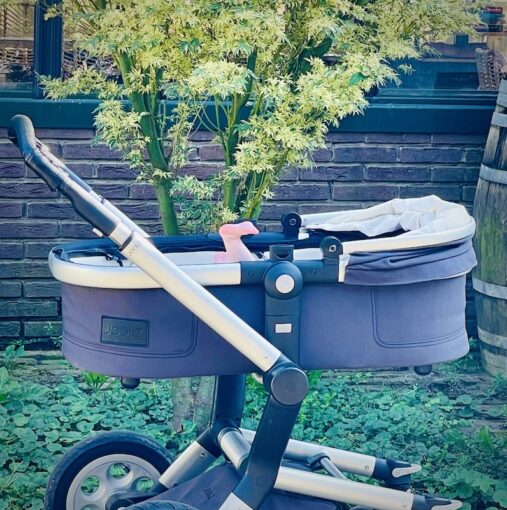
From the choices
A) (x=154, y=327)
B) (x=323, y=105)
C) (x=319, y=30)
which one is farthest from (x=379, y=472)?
(x=319, y=30)

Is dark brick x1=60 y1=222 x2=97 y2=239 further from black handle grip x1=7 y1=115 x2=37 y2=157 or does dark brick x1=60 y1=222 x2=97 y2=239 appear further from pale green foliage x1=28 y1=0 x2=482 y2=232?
black handle grip x1=7 y1=115 x2=37 y2=157

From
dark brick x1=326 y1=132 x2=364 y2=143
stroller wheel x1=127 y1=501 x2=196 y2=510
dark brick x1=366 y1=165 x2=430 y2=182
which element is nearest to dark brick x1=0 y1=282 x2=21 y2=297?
dark brick x1=326 y1=132 x2=364 y2=143

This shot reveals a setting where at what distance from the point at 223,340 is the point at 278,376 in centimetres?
22

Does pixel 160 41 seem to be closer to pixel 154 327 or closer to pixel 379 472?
pixel 154 327

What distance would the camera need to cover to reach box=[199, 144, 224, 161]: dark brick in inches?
211

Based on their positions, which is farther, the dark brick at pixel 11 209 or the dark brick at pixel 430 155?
the dark brick at pixel 430 155

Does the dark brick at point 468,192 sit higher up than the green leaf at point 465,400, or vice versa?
the dark brick at point 468,192

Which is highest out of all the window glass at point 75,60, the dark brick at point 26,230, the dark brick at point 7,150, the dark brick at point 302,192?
the window glass at point 75,60

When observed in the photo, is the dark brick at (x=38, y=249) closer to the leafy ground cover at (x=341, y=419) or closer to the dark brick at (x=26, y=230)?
the dark brick at (x=26, y=230)

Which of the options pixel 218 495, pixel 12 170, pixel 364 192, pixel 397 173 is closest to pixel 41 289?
pixel 12 170

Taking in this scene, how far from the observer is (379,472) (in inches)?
133

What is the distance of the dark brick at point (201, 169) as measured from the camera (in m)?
5.35

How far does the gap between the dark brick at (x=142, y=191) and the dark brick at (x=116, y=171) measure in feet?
0.17

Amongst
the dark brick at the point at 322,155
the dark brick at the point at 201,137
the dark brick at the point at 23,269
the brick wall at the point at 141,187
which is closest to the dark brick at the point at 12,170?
the brick wall at the point at 141,187
